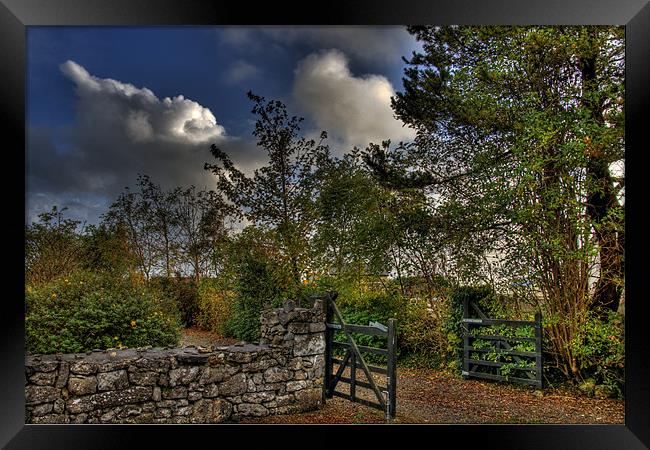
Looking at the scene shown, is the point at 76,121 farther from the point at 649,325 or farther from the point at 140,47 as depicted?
the point at 649,325

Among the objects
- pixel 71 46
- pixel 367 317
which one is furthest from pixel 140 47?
pixel 367 317

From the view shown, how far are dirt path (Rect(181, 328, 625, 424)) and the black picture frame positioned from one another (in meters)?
2.36

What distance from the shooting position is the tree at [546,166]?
4.89 metres

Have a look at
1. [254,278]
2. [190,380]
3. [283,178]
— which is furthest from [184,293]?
[190,380]

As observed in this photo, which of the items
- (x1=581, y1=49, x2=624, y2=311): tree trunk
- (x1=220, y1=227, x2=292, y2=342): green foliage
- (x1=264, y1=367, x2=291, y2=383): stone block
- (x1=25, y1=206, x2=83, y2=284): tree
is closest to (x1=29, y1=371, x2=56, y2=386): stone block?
(x1=264, y1=367, x2=291, y2=383): stone block

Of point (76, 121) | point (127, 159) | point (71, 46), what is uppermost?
point (71, 46)

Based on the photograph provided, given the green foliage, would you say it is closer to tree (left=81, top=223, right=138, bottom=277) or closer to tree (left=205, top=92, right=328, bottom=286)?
tree (left=205, top=92, right=328, bottom=286)

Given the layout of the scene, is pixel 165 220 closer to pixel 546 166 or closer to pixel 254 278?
pixel 254 278

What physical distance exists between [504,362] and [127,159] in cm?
568

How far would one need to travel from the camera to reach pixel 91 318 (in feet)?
16.9

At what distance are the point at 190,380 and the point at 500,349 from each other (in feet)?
12.2

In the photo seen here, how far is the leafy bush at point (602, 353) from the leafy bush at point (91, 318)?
4.50 meters

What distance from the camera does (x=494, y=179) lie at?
224 inches
